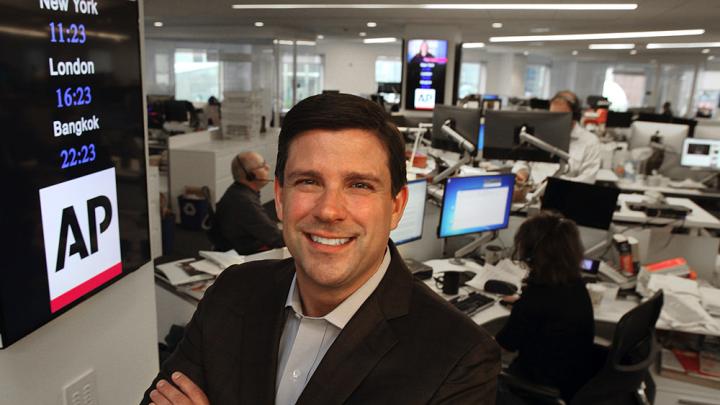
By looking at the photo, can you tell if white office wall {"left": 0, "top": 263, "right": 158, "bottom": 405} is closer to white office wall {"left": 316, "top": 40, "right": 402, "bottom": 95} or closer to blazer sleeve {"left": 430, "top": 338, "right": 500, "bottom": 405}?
blazer sleeve {"left": 430, "top": 338, "right": 500, "bottom": 405}

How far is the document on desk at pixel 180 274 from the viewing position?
2727mm

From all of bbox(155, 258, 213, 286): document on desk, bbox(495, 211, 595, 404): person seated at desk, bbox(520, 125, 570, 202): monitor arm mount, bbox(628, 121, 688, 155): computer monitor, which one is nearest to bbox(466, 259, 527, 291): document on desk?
bbox(495, 211, 595, 404): person seated at desk

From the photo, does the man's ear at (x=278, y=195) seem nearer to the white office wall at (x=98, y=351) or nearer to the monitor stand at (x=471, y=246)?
the white office wall at (x=98, y=351)

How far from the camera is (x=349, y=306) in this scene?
109 cm

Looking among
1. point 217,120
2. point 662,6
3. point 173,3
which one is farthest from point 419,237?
point 217,120

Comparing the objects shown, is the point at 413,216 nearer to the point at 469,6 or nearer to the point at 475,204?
the point at 475,204

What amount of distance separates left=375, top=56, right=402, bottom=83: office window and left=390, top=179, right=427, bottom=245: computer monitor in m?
14.8

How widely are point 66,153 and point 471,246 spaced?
247 cm

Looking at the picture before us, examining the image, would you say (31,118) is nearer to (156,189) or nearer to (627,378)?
(627,378)

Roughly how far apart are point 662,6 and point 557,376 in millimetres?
5305

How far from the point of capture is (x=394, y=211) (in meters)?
1.12

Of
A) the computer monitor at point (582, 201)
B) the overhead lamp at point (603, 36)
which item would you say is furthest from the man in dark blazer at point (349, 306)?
the overhead lamp at point (603, 36)

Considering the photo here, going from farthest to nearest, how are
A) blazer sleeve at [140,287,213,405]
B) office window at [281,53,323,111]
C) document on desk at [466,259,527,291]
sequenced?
1. office window at [281,53,323,111]
2. document on desk at [466,259,527,291]
3. blazer sleeve at [140,287,213,405]

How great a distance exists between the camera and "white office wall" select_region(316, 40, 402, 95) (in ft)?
52.7
